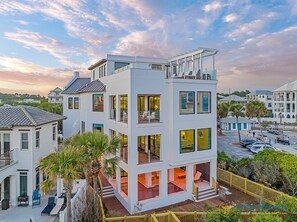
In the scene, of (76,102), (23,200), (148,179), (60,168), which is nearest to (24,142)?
(23,200)

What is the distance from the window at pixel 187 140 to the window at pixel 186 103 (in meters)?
1.65

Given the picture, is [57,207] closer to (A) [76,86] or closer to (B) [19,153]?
(B) [19,153]

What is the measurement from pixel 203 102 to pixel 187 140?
3.46 meters

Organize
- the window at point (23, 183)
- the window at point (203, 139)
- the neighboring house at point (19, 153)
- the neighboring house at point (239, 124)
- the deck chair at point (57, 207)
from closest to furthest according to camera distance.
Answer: the deck chair at point (57, 207)
the neighboring house at point (19, 153)
the window at point (23, 183)
the window at point (203, 139)
the neighboring house at point (239, 124)

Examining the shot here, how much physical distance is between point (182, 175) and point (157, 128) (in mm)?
6440

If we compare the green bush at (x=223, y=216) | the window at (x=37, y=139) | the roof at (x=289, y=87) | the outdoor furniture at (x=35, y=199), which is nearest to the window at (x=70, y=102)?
the window at (x=37, y=139)

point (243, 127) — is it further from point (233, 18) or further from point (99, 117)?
point (99, 117)

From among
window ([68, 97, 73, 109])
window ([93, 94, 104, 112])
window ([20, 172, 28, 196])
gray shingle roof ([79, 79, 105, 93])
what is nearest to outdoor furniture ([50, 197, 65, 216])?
window ([20, 172, 28, 196])

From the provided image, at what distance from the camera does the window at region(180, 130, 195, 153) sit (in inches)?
649

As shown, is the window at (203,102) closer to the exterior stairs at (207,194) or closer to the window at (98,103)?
the exterior stairs at (207,194)

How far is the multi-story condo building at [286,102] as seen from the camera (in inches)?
2829

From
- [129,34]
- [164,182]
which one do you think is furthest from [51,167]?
[129,34]

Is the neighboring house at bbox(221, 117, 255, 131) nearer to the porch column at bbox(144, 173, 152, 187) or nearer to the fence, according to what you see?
the fence

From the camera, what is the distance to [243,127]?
58.8 m
